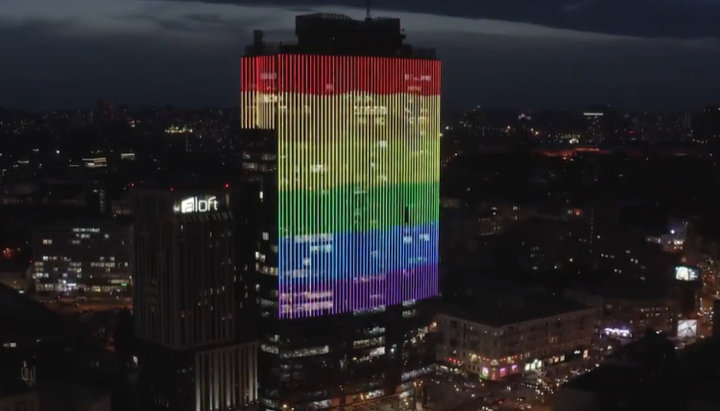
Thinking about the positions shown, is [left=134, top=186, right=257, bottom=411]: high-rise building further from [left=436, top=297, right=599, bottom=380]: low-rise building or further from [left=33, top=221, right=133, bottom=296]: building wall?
[left=33, top=221, right=133, bottom=296]: building wall

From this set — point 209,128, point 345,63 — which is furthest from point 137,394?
point 209,128

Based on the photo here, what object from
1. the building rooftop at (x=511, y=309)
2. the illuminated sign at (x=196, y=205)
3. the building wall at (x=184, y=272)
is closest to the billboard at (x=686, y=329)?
the building rooftop at (x=511, y=309)

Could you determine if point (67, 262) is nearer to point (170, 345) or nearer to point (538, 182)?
point (170, 345)

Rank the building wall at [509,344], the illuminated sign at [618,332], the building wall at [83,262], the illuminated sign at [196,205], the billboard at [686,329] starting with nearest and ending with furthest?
the illuminated sign at [196,205] < the building wall at [509,344] < the billboard at [686,329] < the illuminated sign at [618,332] < the building wall at [83,262]

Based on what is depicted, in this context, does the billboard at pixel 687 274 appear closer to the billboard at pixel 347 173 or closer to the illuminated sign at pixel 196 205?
the billboard at pixel 347 173

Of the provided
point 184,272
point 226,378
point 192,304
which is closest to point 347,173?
point 184,272
